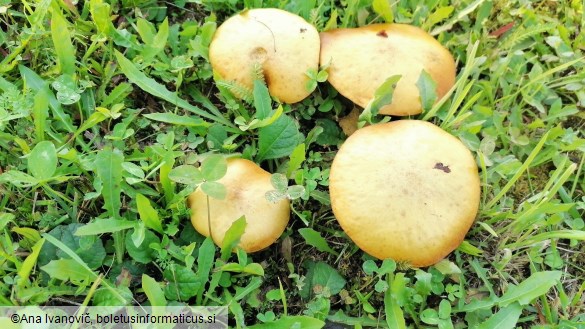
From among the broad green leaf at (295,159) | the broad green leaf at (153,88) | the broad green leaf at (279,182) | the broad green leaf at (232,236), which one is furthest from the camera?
the broad green leaf at (153,88)

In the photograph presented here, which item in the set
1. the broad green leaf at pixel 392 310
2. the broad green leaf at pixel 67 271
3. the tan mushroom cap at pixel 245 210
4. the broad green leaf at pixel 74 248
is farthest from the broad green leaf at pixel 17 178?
the broad green leaf at pixel 392 310

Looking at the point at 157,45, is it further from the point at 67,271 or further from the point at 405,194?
the point at 405,194

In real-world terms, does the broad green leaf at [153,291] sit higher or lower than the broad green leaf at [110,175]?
lower

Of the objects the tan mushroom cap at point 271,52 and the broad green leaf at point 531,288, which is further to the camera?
the tan mushroom cap at point 271,52

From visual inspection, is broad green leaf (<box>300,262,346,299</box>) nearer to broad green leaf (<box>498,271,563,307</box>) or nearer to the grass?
the grass

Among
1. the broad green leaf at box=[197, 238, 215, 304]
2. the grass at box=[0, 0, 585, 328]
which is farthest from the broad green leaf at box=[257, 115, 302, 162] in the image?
the broad green leaf at box=[197, 238, 215, 304]

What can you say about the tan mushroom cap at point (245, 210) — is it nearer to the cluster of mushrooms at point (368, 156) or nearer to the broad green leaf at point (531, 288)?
the cluster of mushrooms at point (368, 156)

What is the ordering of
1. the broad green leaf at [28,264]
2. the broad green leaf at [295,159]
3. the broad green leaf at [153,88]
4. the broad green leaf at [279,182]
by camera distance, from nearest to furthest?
the broad green leaf at [28,264] → the broad green leaf at [279,182] → the broad green leaf at [295,159] → the broad green leaf at [153,88]
